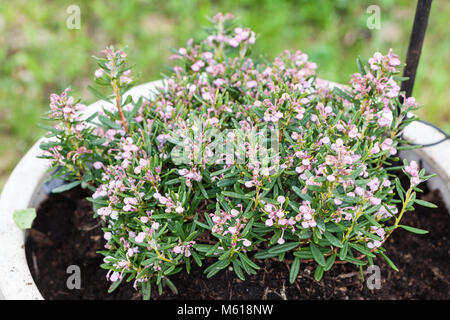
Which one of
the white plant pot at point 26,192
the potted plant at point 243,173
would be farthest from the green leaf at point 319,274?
the white plant pot at point 26,192

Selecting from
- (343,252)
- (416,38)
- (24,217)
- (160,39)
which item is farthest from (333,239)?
(160,39)

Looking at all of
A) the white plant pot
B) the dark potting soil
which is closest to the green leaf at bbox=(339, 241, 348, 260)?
the dark potting soil

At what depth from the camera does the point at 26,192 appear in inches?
71.2

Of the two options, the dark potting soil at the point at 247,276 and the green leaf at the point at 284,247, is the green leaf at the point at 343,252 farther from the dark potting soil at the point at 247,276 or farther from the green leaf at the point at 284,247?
the dark potting soil at the point at 247,276

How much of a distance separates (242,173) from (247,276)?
479 millimetres

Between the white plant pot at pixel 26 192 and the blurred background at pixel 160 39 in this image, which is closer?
the white plant pot at pixel 26 192

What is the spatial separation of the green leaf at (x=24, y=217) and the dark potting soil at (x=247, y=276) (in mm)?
128

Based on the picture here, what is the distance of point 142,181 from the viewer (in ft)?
4.75

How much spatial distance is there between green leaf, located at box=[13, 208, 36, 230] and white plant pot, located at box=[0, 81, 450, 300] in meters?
0.02

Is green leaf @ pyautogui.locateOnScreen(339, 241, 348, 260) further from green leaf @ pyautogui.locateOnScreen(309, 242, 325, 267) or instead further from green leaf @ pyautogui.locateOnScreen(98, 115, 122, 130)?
green leaf @ pyautogui.locateOnScreen(98, 115, 122, 130)

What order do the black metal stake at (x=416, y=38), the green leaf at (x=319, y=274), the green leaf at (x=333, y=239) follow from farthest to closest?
the black metal stake at (x=416, y=38)
the green leaf at (x=319, y=274)
the green leaf at (x=333, y=239)

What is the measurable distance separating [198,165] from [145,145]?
0.66 ft

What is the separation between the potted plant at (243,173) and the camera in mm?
1364

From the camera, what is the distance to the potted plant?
1.36 metres
